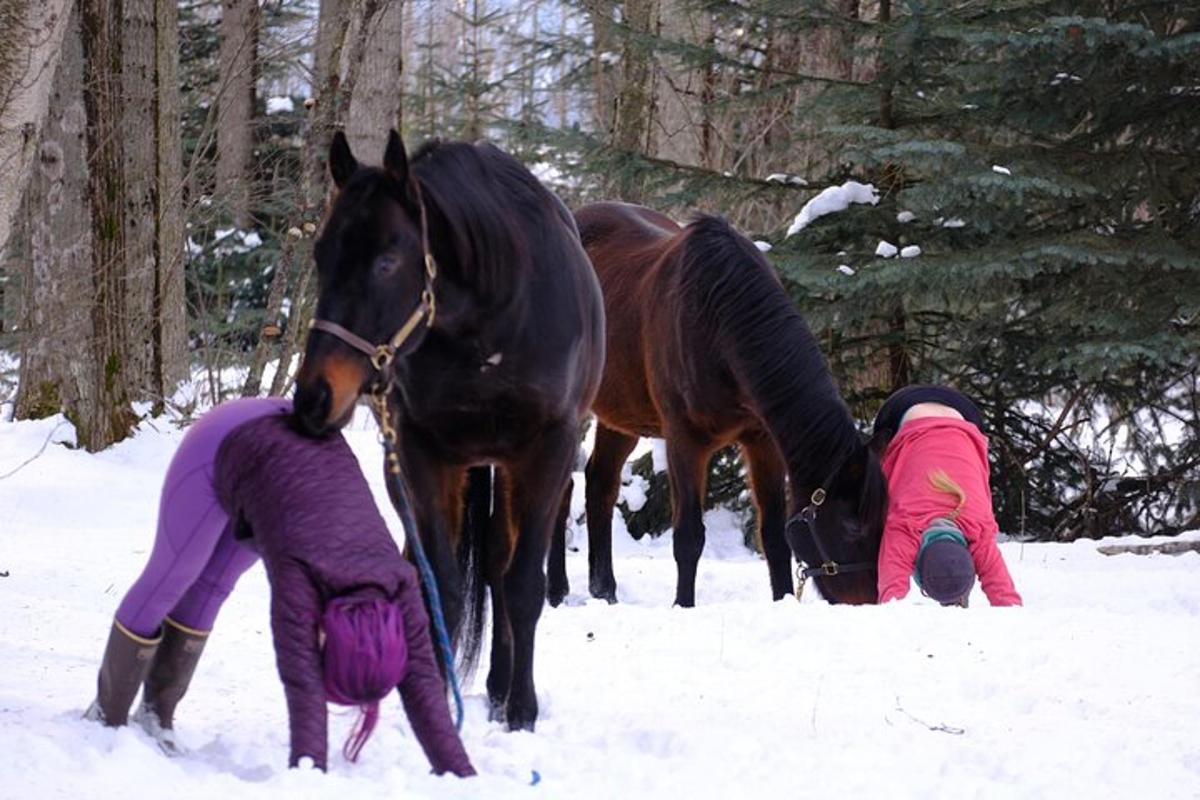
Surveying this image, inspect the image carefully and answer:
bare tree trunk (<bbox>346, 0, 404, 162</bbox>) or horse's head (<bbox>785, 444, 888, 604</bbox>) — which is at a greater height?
bare tree trunk (<bbox>346, 0, 404, 162</bbox>)

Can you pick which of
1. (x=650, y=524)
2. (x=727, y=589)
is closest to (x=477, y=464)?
(x=727, y=589)

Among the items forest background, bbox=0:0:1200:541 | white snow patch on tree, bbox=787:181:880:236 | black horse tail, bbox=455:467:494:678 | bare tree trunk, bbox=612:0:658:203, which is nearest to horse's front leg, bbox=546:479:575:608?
forest background, bbox=0:0:1200:541

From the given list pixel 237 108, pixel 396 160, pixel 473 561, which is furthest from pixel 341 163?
pixel 237 108

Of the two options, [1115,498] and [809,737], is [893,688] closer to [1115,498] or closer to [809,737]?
[809,737]

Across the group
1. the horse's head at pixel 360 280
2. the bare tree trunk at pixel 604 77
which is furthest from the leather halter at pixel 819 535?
the bare tree trunk at pixel 604 77

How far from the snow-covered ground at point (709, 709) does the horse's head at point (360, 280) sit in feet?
2.81

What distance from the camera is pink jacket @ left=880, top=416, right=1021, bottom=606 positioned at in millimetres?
5844

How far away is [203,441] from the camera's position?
3.23 m

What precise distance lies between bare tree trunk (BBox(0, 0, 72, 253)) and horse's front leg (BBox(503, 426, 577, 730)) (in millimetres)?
1589

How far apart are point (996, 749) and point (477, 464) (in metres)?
1.70

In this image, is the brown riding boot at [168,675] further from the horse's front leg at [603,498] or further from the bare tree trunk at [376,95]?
the bare tree trunk at [376,95]

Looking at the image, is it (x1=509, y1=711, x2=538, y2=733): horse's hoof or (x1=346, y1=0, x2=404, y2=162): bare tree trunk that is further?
(x1=346, y1=0, x2=404, y2=162): bare tree trunk

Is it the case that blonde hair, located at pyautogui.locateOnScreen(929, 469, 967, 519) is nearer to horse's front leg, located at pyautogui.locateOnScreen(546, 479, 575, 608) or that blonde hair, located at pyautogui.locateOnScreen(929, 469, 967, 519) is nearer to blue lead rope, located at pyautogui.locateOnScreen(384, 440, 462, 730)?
horse's front leg, located at pyautogui.locateOnScreen(546, 479, 575, 608)

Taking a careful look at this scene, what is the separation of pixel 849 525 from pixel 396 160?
11.0ft
